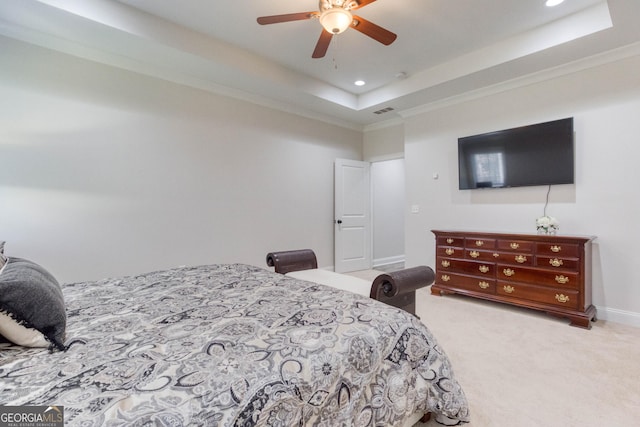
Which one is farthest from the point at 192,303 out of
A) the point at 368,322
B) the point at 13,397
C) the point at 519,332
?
the point at 519,332

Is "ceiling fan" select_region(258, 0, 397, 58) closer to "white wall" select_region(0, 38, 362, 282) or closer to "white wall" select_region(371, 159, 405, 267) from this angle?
"white wall" select_region(0, 38, 362, 282)

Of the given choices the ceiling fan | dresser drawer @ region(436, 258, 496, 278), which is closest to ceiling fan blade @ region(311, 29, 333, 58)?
the ceiling fan

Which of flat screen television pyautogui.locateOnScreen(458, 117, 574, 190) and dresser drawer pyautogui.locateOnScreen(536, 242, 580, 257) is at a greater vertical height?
flat screen television pyautogui.locateOnScreen(458, 117, 574, 190)

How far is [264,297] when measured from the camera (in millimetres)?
1623

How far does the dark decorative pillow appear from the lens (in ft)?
3.24

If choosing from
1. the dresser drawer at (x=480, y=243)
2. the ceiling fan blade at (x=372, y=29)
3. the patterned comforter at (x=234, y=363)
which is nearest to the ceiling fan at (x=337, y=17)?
the ceiling fan blade at (x=372, y=29)

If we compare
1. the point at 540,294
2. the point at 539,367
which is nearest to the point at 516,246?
the point at 540,294

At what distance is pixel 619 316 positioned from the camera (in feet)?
9.87

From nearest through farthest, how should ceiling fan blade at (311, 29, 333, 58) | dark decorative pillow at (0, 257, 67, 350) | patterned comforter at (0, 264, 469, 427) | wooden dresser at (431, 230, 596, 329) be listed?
1. patterned comforter at (0, 264, 469, 427)
2. dark decorative pillow at (0, 257, 67, 350)
3. ceiling fan blade at (311, 29, 333, 58)
4. wooden dresser at (431, 230, 596, 329)

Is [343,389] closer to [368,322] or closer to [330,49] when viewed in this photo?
[368,322]

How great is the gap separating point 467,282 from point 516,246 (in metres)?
0.72

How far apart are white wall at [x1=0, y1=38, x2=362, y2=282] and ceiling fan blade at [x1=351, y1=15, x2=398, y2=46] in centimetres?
233

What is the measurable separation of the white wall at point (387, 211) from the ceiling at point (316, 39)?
239cm

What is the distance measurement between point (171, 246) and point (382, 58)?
11.1 feet
